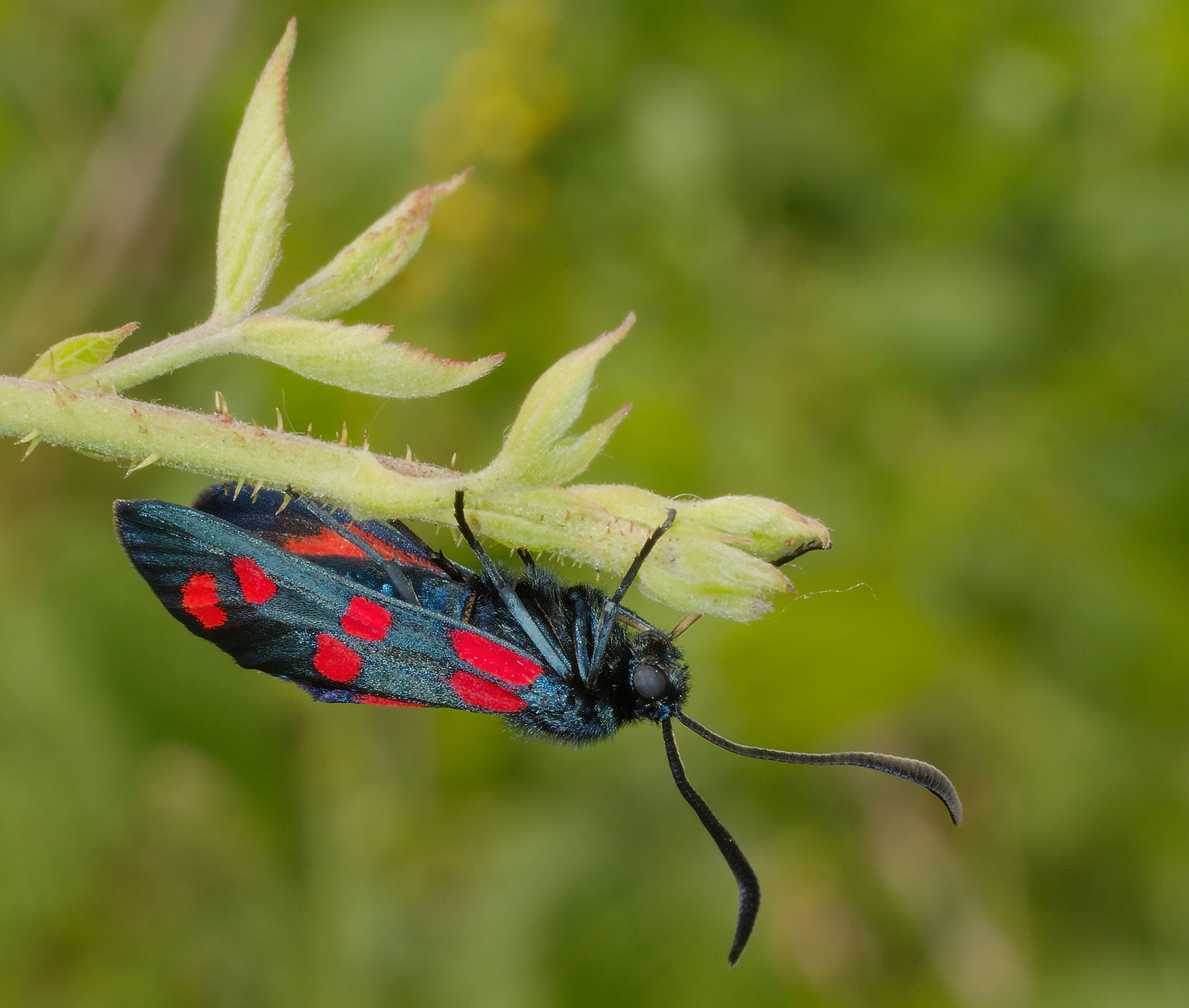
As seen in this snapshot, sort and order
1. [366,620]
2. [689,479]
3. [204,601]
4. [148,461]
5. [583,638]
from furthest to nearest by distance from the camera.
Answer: [689,479], [583,638], [366,620], [204,601], [148,461]

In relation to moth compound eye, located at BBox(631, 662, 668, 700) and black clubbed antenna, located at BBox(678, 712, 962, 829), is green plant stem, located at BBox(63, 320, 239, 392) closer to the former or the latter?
moth compound eye, located at BBox(631, 662, 668, 700)

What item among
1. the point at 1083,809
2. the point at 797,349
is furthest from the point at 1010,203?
the point at 1083,809

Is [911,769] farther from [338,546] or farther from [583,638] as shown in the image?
[338,546]

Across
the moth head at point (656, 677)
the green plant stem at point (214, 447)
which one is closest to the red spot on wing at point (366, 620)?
the green plant stem at point (214, 447)

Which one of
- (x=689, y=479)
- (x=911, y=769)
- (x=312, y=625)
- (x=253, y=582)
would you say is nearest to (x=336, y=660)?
(x=312, y=625)

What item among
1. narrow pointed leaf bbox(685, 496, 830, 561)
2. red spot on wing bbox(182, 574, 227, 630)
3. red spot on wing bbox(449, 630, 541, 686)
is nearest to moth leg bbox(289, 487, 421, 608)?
red spot on wing bbox(449, 630, 541, 686)
